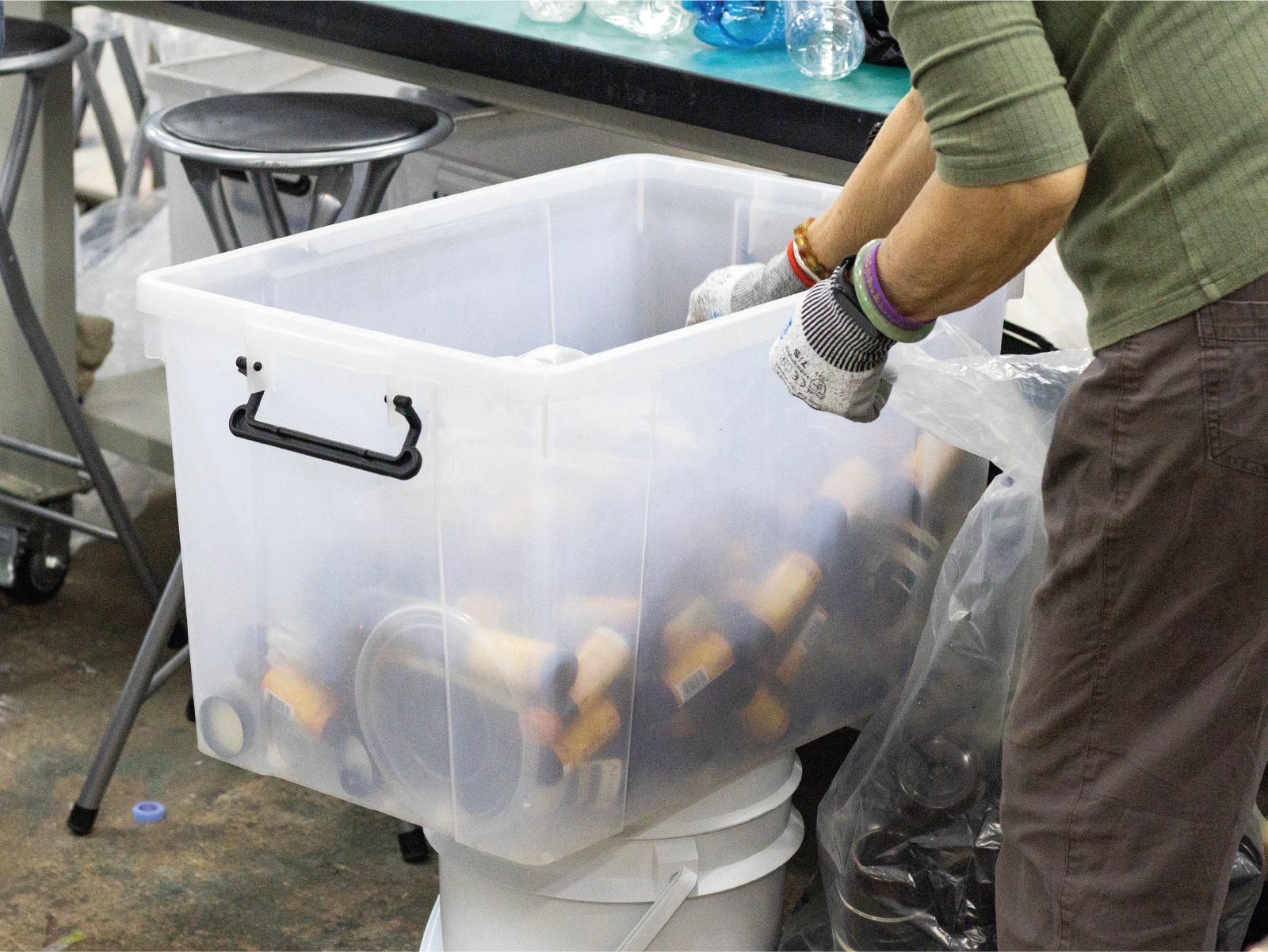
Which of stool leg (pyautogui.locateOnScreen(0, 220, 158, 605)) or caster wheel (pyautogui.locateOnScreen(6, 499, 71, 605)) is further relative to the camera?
caster wheel (pyautogui.locateOnScreen(6, 499, 71, 605))

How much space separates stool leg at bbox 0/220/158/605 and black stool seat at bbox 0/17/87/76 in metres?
0.24

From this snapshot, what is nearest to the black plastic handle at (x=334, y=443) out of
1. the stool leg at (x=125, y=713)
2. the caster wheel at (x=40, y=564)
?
the stool leg at (x=125, y=713)

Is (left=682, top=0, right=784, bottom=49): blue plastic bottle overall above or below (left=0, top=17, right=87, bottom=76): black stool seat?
above

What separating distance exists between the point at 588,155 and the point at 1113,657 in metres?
1.27

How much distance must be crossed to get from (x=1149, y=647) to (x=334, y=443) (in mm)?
595

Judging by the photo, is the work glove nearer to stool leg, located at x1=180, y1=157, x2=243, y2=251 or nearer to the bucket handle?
the bucket handle

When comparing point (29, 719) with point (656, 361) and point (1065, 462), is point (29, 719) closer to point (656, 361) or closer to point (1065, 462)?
point (656, 361)

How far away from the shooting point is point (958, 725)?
129cm

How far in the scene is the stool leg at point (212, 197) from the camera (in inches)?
63.8

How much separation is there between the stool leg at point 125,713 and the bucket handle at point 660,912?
0.80 meters

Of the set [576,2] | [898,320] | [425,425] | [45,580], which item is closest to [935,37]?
[898,320]

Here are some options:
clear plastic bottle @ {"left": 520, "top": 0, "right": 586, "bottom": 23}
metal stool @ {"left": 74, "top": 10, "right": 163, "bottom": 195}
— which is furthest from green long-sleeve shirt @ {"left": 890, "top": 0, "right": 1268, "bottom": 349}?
metal stool @ {"left": 74, "top": 10, "right": 163, "bottom": 195}

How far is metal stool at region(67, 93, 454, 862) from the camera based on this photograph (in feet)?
5.16

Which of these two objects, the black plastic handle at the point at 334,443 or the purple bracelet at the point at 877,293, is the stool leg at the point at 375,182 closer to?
the black plastic handle at the point at 334,443
